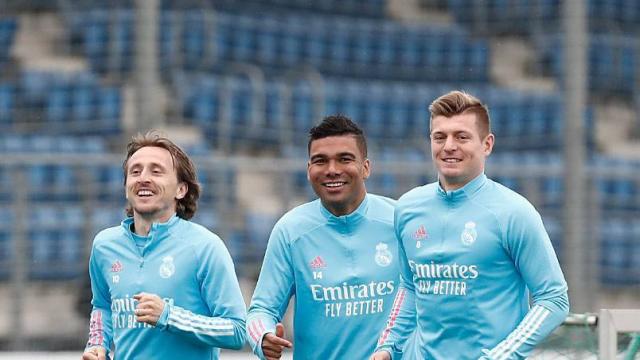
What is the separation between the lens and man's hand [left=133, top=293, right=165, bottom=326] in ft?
10.4

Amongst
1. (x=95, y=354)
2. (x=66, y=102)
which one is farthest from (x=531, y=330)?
(x=66, y=102)

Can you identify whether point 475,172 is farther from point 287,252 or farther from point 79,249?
point 79,249

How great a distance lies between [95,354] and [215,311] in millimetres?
344

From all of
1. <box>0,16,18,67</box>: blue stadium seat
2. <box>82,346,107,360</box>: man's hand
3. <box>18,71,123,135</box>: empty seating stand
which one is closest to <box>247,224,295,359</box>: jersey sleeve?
<box>82,346,107,360</box>: man's hand

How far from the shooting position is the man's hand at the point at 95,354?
3350 mm

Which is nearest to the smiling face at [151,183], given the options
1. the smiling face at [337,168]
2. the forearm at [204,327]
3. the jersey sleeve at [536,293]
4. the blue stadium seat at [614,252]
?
the forearm at [204,327]

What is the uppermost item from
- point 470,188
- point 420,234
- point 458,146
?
point 458,146

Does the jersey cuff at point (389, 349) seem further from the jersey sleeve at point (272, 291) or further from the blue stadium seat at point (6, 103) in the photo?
the blue stadium seat at point (6, 103)

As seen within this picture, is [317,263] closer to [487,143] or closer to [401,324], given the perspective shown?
[401,324]

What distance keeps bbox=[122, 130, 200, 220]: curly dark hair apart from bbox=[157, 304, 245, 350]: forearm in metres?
0.33

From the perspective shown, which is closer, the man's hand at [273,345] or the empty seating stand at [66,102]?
the man's hand at [273,345]

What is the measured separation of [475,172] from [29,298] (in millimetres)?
4017

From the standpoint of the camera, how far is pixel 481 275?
3104 millimetres

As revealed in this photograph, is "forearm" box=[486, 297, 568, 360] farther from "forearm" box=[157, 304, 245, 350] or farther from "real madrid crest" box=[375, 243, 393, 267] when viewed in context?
"forearm" box=[157, 304, 245, 350]
